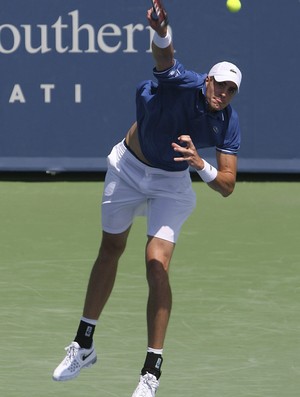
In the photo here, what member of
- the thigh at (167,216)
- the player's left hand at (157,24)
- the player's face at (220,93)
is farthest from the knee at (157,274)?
the player's left hand at (157,24)

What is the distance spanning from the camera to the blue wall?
45.8ft

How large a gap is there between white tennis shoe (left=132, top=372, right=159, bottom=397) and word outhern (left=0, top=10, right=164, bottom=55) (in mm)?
7424

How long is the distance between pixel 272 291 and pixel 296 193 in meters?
4.38

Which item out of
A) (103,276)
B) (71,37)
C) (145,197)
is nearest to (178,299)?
(103,276)

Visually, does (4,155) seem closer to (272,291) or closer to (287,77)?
(287,77)

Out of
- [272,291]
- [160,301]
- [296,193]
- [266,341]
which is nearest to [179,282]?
[272,291]

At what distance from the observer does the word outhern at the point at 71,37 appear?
14008mm

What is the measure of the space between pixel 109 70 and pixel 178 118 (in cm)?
679

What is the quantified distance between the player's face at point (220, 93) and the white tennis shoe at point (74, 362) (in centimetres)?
155

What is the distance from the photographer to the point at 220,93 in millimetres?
7371

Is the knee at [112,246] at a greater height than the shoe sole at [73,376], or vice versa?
the knee at [112,246]

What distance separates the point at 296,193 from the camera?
13.7 meters

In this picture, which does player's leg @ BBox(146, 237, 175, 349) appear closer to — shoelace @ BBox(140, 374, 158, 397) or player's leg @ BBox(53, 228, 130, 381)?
shoelace @ BBox(140, 374, 158, 397)

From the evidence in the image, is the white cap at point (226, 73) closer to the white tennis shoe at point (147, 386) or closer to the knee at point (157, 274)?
the knee at point (157, 274)
